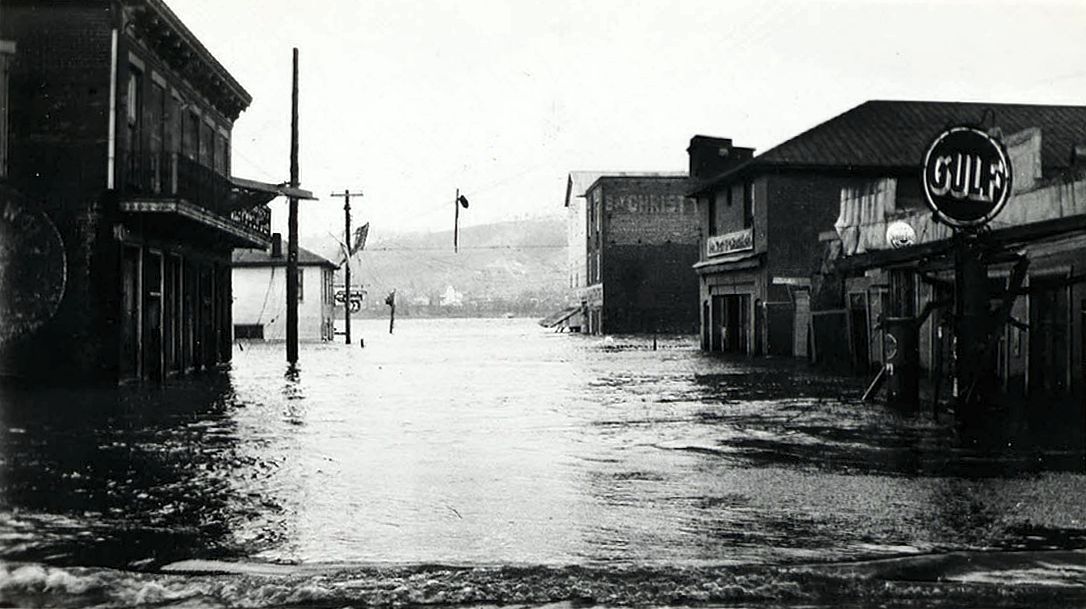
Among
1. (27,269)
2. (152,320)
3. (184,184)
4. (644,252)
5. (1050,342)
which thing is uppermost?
(644,252)

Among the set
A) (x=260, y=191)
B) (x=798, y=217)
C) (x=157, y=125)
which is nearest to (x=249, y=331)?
(x=260, y=191)

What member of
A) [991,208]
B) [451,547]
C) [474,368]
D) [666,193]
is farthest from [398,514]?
[666,193]

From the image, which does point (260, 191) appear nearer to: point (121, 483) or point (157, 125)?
point (157, 125)

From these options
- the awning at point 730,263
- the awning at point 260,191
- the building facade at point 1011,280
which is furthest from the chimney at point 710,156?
the awning at point 260,191

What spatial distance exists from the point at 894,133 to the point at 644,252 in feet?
86.5

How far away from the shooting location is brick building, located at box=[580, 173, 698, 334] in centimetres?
5981

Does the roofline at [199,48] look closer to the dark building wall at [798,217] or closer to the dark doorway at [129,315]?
the dark doorway at [129,315]

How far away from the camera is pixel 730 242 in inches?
1421

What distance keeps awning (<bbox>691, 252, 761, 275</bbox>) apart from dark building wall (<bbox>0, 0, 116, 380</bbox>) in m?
21.1

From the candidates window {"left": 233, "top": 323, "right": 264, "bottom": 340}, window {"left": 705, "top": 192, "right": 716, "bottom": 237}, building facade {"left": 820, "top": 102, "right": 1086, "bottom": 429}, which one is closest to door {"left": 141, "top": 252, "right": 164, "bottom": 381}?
building facade {"left": 820, "top": 102, "right": 1086, "bottom": 429}

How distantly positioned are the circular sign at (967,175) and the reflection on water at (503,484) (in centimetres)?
245

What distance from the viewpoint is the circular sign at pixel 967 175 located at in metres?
11.3

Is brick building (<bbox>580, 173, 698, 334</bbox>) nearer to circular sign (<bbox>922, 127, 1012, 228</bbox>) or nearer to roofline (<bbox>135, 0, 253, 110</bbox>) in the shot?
roofline (<bbox>135, 0, 253, 110</bbox>)

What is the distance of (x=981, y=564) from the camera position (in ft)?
18.8
